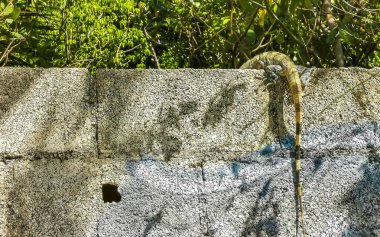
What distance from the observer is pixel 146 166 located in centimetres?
324

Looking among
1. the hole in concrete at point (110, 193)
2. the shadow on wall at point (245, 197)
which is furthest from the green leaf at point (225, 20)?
the hole in concrete at point (110, 193)

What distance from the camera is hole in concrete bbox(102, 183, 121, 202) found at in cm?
320

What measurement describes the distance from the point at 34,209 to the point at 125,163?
46cm

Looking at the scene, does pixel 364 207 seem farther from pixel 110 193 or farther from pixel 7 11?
pixel 7 11

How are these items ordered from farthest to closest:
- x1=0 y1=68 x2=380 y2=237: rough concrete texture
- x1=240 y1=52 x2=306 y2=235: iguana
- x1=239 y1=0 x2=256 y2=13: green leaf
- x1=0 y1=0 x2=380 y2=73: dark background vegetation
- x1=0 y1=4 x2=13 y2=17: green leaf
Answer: x1=0 y1=0 x2=380 y2=73: dark background vegetation → x1=239 y1=0 x2=256 y2=13: green leaf → x1=0 y1=4 x2=13 y2=17: green leaf → x1=240 y1=52 x2=306 y2=235: iguana → x1=0 y1=68 x2=380 y2=237: rough concrete texture

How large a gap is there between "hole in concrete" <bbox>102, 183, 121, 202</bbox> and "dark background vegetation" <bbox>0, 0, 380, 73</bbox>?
1.72 m

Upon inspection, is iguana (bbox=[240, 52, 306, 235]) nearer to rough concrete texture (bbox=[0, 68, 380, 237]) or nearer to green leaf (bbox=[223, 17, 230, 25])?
rough concrete texture (bbox=[0, 68, 380, 237])

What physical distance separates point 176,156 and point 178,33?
2.74 meters

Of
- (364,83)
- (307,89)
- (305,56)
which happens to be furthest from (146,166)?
(305,56)

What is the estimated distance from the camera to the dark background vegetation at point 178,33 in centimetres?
→ 484

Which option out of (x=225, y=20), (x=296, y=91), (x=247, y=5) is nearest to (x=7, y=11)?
(x=247, y=5)

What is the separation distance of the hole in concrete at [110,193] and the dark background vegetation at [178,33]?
1718 mm

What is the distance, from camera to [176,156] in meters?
3.28

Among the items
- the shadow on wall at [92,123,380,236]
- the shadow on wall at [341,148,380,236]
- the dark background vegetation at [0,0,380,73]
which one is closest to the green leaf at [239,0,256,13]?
the dark background vegetation at [0,0,380,73]
